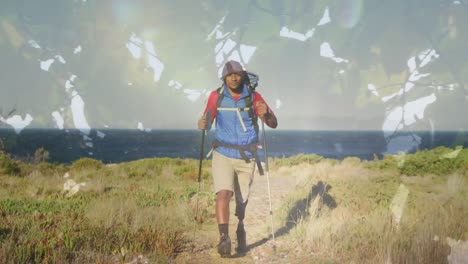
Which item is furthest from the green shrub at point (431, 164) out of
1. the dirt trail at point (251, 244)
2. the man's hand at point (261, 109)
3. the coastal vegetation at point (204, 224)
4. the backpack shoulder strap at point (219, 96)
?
the backpack shoulder strap at point (219, 96)

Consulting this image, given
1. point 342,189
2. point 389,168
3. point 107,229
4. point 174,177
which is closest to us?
point 107,229

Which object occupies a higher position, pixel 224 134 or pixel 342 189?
pixel 224 134

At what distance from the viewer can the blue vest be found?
19.0 ft

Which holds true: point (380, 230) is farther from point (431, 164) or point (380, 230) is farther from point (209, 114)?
point (431, 164)

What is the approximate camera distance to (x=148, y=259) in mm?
5293

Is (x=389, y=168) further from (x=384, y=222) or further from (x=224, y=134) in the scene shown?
Answer: (x=224, y=134)

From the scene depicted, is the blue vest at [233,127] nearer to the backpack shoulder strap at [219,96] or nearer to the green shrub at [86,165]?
the backpack shoulder strap at [219,96]

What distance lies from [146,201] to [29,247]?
4855 millimetres

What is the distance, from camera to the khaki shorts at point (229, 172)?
580 cm

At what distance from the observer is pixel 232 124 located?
18.9ft

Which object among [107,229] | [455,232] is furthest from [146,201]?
[455,232]

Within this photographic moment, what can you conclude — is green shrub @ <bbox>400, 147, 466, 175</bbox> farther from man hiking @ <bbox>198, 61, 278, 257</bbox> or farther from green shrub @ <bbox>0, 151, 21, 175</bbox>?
green shrub @ <bbox>0, 151, 21, 175</bbox>

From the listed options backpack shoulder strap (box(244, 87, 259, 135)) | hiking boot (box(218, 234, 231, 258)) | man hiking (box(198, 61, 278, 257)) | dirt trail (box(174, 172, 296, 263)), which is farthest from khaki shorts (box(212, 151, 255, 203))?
dirt trail (box(174, 172, 296, 263))

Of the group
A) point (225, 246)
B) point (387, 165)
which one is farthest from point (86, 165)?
point (225, 246)
